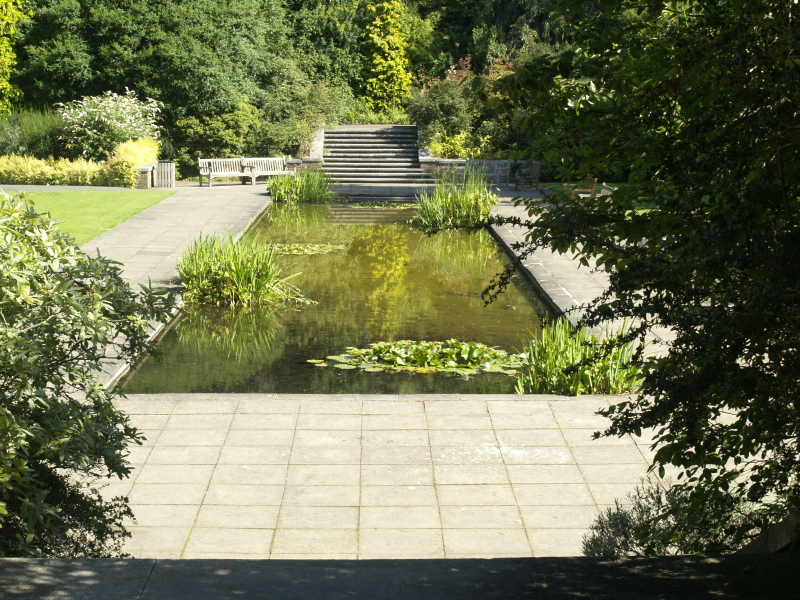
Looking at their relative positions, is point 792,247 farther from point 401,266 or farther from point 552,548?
point 401,266

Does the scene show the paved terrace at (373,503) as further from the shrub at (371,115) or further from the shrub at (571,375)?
the shrub at (371,115)

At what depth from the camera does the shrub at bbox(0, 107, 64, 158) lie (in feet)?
73.0

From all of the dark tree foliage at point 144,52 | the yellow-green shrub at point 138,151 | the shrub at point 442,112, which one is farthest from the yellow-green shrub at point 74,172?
the shrub at point 442,112

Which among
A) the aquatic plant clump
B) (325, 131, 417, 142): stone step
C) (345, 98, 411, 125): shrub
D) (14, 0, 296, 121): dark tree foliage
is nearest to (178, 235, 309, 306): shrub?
the aquatic plant clump

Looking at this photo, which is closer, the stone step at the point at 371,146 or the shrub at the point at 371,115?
the stone step at the point at 371,146

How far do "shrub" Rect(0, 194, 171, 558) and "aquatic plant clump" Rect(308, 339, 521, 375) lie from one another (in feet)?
12.2

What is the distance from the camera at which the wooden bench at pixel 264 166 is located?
21.2m

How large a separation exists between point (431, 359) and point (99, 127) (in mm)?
16560

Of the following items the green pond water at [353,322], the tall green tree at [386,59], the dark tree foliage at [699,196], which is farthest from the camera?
the tall green tree at [386,59]

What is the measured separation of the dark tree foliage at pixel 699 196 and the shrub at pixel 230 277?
6.86 meters

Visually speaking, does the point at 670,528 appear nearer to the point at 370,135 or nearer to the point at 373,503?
the point at 373,503

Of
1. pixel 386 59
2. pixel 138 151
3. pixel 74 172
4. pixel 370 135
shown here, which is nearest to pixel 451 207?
pixel 138 151

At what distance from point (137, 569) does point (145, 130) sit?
813 inches

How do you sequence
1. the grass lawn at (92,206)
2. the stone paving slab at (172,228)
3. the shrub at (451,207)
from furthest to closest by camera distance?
1. the shrub at (451,207)
2. the grass lawn at (92,206)
3. the stone paving slab at (172,228)
